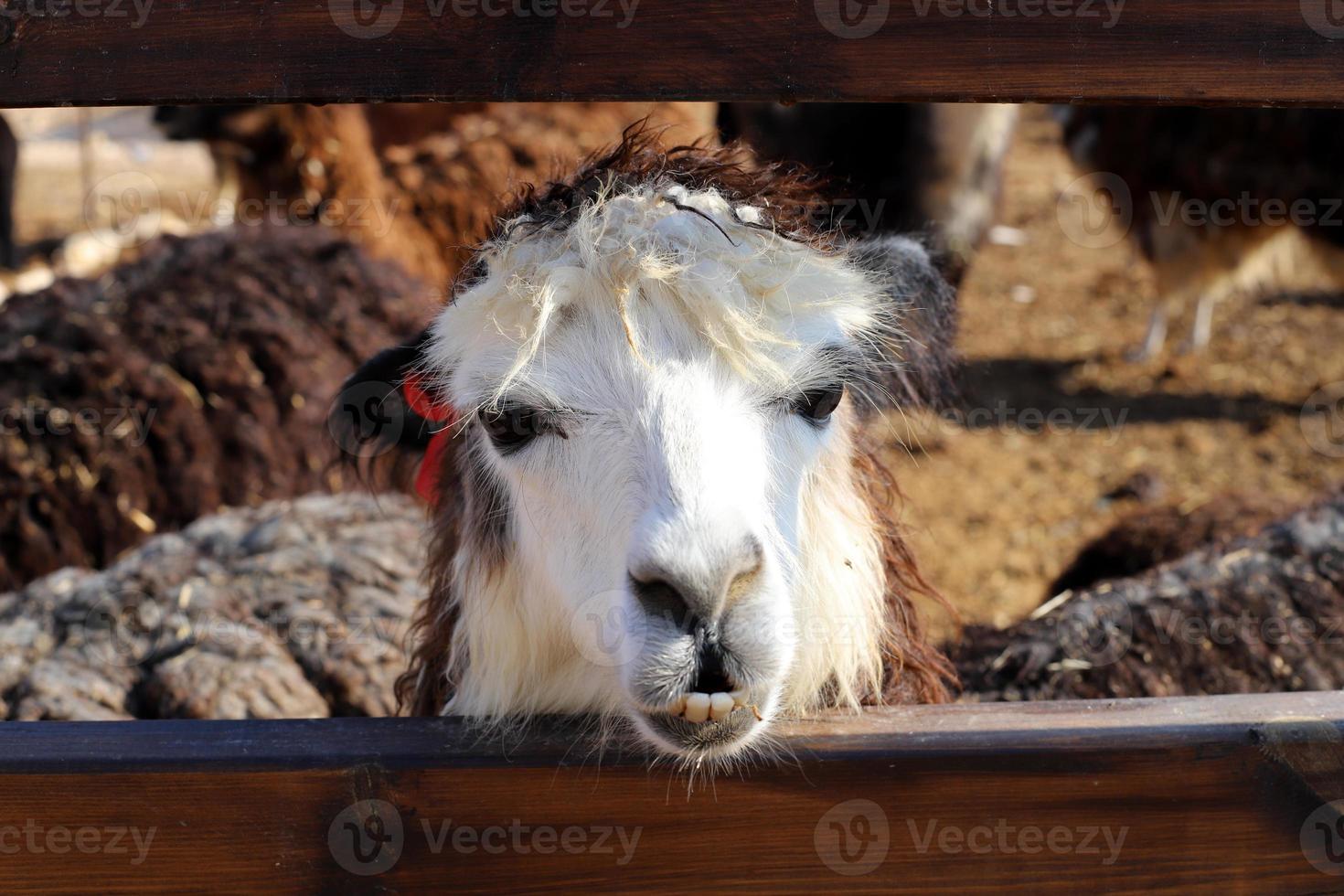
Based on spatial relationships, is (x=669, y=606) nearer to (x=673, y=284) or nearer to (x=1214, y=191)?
(x=673, y=284)

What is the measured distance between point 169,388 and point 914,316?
3408mm

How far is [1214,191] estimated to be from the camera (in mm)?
7762

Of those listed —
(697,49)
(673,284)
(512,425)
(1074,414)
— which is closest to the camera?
(697,49)

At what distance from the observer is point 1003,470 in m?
7.10

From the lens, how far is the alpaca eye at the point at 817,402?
214 centimetres

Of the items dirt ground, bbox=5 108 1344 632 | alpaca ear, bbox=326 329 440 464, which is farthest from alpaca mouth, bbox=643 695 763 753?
dirt ground, bbox=5 108 1344 632

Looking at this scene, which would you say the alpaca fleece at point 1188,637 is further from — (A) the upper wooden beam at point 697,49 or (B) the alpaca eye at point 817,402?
(A) the upper wooden beam at point 697,49

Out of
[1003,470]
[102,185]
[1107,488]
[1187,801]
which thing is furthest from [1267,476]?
[102,185]

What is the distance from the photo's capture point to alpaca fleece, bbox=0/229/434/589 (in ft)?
14.5

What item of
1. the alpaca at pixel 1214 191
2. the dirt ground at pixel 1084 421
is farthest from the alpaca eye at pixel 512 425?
the alpaca at pixel 1214 191

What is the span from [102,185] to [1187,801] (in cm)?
1445

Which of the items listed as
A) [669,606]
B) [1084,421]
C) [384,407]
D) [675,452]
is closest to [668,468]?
[675,452]

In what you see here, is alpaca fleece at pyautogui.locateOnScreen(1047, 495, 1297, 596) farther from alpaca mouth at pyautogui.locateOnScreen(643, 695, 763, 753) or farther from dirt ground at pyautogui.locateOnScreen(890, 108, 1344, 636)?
alpaca mouth at pyautogui.locateOnScreen(643, 695, 763, 753)

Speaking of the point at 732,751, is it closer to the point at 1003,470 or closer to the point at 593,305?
the point at 593,305
